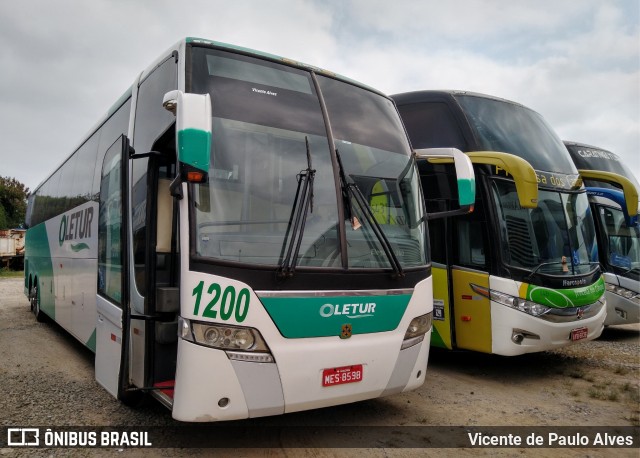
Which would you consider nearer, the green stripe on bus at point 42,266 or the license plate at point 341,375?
the license plate at point 341,375

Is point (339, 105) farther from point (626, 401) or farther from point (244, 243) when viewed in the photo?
point (626, 401)

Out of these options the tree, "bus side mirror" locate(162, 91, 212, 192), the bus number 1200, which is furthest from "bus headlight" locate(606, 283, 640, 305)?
the tree

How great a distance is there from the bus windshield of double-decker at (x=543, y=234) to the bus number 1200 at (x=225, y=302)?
402 centimetres

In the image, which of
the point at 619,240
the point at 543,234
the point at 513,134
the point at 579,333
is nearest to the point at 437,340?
the point at 579,333

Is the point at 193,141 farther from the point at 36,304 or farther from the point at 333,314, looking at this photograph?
the point at 36,304

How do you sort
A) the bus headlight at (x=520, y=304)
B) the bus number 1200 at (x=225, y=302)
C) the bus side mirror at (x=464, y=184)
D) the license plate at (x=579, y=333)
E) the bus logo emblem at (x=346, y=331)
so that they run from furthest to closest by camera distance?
the license plate at (x=579, y=333) → the bus headlight at (x=520, y=304) → the bus side mirror at (x=464, y=184) → the bus logo emblem at (x=346, y=331) → the bus number 1200 at (x=225, y=302)

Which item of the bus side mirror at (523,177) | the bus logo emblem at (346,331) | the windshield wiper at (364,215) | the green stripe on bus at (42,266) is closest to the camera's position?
the bus logo emblem at (346,331)

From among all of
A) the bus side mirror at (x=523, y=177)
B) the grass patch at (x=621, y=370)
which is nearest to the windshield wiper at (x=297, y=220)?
the bus side mirror at (x=523, y=177)

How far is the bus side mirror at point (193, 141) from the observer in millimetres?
3545

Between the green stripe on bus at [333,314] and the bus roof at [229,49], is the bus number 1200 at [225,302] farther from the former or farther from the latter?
the bus roof at [229,49]

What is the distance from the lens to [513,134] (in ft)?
24.9

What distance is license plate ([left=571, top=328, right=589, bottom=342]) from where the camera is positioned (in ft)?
22.4

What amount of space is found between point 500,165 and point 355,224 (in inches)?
110

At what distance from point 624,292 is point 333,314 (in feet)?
24.9
